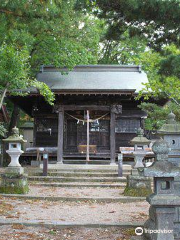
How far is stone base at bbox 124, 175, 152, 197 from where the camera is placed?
31.4 ft

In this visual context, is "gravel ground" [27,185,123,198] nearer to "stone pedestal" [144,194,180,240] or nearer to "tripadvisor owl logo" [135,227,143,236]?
"tripadvisor owl logo" [135,227,143,236]

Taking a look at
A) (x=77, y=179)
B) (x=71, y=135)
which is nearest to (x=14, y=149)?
(x=77, y=179)

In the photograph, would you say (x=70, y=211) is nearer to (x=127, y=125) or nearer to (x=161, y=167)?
(x=161, y=167)

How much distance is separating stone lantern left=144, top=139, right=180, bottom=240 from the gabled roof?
457 inches

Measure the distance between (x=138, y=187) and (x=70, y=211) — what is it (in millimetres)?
3037

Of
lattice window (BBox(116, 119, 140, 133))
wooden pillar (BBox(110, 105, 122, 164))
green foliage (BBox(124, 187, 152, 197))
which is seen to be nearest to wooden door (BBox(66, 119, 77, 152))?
lattice window (BBox(116, 119, 140, 133))

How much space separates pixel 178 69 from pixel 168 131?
1.80m

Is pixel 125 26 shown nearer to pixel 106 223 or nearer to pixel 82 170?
pixel 106 223

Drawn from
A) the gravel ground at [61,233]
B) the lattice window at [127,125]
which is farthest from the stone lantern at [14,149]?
the lattice window at [127,125]

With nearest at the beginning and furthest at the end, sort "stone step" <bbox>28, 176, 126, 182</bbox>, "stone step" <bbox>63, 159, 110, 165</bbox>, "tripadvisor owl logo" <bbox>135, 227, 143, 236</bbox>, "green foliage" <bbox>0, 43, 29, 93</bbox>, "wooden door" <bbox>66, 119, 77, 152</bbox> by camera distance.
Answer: "tripadvisor owl logo" <bbox>135, 227, 143, 236</bbox> < "green foliage" <bbox>0, 43, 29, 93</bbox> < "stone step" <bbox>28, 176, 126, 182</bbox> < "stone step" <bbox>63, 159, 110, 165</bbox> < "wooden door" <bbox>66, 119, 77, 152</bbox>

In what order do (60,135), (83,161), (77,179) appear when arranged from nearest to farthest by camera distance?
(77,179) → (60,135) → (83,161)

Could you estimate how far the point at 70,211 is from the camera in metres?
7.46

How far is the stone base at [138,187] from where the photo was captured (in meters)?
9.57

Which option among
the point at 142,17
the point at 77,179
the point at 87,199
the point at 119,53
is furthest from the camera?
the point at 119,53
